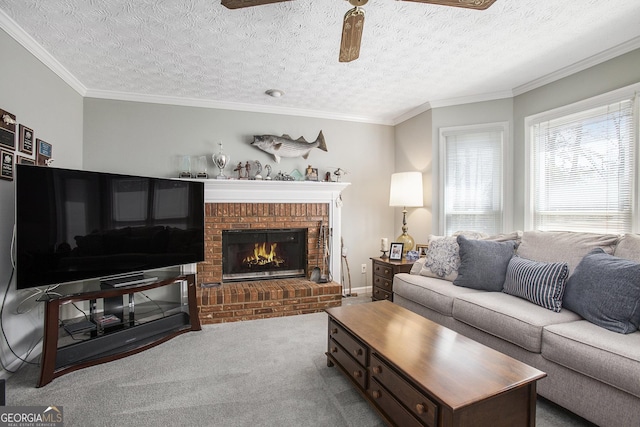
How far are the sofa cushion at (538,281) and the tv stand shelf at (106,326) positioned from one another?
9.36 feet

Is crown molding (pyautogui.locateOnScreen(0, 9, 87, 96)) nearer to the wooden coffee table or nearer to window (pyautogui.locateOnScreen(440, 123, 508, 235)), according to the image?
the wooden coffee table

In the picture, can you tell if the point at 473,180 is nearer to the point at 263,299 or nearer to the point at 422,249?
the point at 422,249

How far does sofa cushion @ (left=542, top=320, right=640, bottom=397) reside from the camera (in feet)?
4.99

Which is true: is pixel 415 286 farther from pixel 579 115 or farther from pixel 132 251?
pixel 132 251

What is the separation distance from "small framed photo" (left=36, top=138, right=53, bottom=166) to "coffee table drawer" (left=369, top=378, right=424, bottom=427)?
3104 mm

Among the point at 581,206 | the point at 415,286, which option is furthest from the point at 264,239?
the point at 581,206

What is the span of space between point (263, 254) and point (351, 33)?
114 inches

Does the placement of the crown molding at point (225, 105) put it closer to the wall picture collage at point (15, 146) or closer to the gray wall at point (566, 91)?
the wall picture collage at point (15, 146)

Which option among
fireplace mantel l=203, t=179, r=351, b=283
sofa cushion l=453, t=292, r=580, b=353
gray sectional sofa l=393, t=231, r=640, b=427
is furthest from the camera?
fireplace mantel l=203, t=179, r=351, b=283

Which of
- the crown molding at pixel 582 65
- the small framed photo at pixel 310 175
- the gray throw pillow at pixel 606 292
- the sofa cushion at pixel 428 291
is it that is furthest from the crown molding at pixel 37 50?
the crown molding at pixel 582 65

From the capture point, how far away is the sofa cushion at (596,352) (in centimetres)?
152

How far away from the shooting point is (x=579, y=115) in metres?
2.87

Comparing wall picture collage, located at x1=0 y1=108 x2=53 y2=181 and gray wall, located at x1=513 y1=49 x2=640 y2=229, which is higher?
gray wall, located at x1=513 y1=49 x2=640 y2=229

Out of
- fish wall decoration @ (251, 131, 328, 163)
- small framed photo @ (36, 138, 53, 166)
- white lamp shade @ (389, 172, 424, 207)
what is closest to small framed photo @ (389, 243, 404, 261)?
white lamp shade @ (389, 172, 424, 207)
